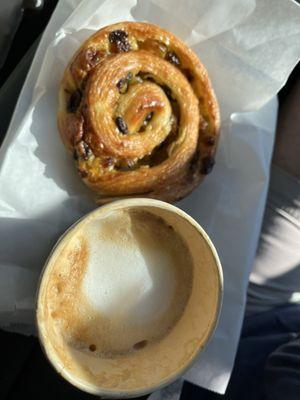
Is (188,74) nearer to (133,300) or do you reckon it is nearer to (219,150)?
(219,150)

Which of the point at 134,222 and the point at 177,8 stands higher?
the point at 177,8

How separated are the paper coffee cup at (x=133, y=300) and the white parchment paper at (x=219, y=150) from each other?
8 cm

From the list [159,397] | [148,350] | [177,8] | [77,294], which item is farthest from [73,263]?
[177,8]

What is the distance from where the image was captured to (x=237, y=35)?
97 cm

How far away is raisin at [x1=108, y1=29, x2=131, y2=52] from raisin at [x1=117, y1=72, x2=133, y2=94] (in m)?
0.04

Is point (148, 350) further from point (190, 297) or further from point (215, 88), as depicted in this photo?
point (215, 88)

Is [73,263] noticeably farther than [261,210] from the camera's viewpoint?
No

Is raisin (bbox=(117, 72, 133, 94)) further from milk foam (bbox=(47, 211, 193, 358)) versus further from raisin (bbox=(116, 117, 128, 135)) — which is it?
milk foam (bbox=(47, 211, 193, 358))

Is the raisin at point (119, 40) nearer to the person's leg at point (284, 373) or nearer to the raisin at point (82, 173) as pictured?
the raisin at point (82, 173)

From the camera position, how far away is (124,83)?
880mm

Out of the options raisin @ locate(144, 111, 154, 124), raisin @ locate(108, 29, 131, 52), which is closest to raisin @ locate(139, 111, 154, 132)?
raisin @ locate(144, 111, 154, 124)

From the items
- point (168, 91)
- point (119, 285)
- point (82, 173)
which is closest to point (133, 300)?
point (119, 285)

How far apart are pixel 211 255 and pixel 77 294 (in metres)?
0.20

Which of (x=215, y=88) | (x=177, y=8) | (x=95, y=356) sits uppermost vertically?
(x=177, y=8)
